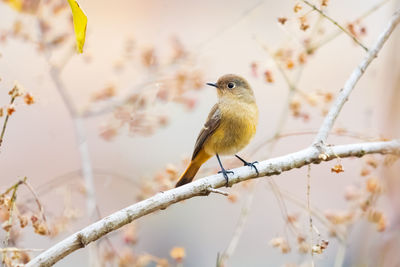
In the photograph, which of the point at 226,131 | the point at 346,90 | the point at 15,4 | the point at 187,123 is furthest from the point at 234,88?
the point at 187,123

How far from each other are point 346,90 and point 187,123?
432cm

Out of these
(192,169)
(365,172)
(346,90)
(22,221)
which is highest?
(192,169)

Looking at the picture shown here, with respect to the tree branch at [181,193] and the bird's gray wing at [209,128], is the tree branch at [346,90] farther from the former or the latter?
the bird's gray wing at [209,128]

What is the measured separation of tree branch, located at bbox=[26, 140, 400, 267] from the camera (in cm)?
204

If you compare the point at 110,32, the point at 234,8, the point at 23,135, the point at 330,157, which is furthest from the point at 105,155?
the point at 330,157

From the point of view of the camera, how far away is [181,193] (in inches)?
89.8

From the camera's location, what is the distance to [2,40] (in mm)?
3258

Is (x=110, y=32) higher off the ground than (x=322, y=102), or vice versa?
(x=110, y=32)

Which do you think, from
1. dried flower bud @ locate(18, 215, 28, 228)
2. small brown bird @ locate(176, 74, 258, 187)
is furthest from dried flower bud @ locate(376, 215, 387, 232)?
dried flower bud @ locate(18, 215, 28, 228)

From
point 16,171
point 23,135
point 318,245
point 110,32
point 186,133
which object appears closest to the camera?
point 318,245

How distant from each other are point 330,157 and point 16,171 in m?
3.94

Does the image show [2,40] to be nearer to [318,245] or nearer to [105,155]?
[318,245]

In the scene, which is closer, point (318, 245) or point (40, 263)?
point (40, 263)

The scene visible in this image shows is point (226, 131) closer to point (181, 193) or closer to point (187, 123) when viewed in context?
point (181, 193)
